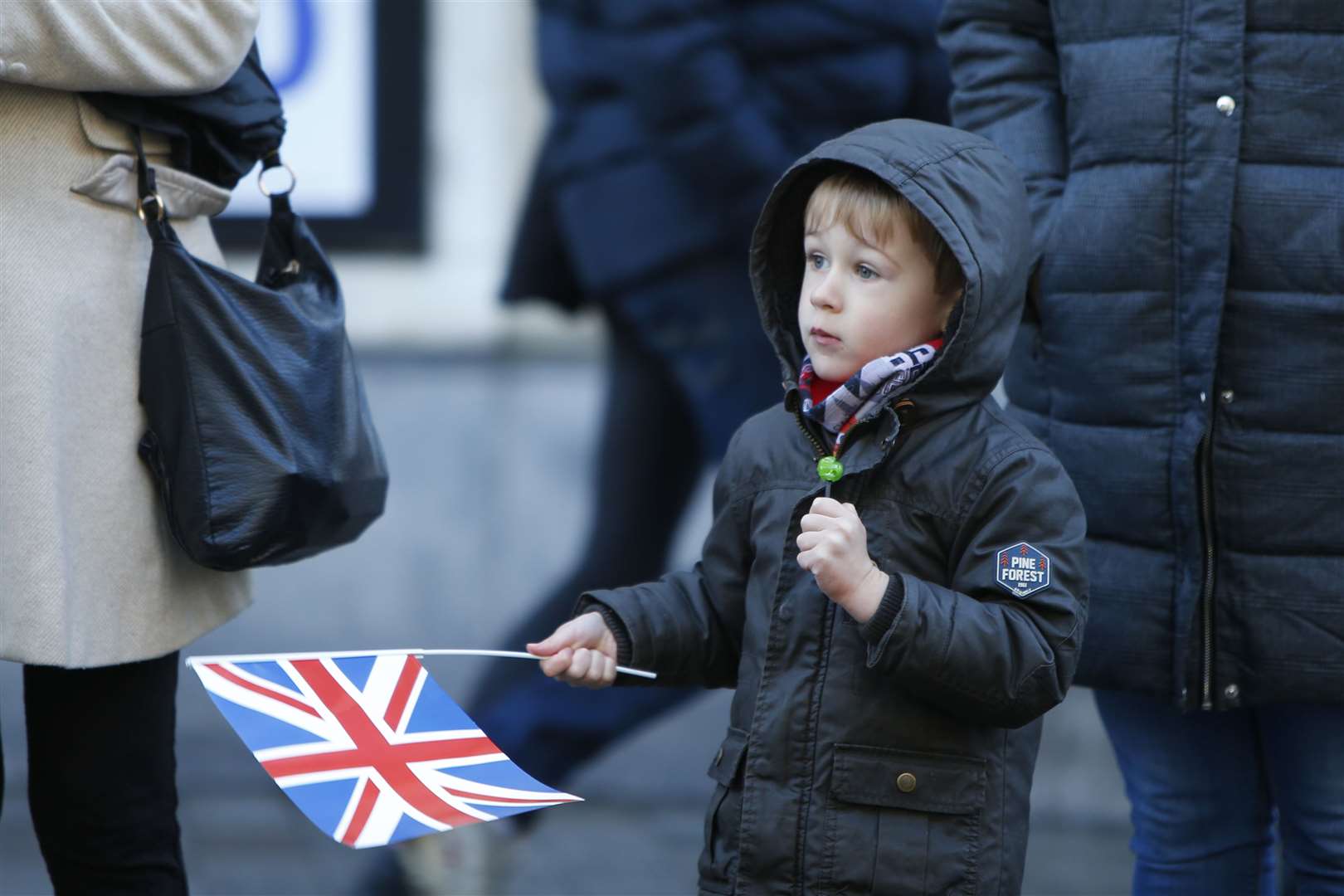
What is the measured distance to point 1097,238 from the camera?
2.24m

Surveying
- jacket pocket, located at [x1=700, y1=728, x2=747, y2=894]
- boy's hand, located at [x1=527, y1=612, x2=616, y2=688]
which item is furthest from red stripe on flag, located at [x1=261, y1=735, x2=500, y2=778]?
jacket pocket, located at [x1=700, y1=728, x2=747, y2=894]

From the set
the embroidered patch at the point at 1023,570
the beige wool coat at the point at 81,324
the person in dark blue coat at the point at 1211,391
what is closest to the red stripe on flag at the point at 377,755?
the beige wool coat at the point at 81,324

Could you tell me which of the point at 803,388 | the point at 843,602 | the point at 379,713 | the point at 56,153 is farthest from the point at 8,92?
the point at 843,602

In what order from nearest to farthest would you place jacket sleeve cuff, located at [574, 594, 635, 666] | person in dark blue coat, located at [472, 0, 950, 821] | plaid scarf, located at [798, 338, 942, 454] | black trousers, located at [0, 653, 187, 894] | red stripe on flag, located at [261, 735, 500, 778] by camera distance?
red stripe on flag, located at [261, 735, 500, 778], plaid scarf, located at [798, 338, 942, 454], jacket sleeve cuff, located at [574, 594, 635, 666], black trousers, located at [0, 653, 187, 894], person in dark blue coat, located at [472, 0, 950, 821]

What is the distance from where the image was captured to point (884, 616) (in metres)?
1.82

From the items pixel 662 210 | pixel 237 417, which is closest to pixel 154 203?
pixel 237 417

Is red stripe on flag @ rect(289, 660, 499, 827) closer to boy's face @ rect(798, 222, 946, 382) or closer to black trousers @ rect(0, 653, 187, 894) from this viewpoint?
black trousers @ rect(0, 653, 187, 894)

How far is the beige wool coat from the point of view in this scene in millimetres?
2072

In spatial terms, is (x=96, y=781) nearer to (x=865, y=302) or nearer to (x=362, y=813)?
(x=362, y=813)

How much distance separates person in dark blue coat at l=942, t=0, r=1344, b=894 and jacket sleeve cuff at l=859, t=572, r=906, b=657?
0.53 meters

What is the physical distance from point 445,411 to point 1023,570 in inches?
104

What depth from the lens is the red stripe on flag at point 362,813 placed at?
173 cm

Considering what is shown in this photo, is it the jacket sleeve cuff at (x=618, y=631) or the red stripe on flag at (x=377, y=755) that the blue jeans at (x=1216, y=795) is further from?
the red stripe on flag at (x=377, y=755)

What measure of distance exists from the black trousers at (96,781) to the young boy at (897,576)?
1.86 feet
